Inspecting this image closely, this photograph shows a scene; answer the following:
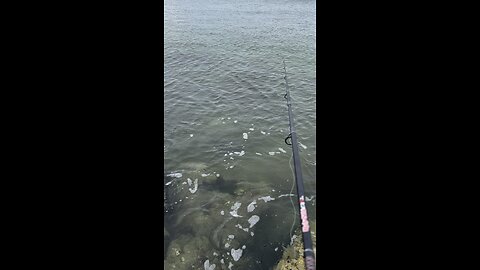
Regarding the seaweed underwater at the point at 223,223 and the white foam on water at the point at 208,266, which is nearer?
the white foam on water at the point at 208,266

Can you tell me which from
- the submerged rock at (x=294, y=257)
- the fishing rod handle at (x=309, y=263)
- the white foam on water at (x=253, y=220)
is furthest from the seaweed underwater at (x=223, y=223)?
the fishing rod handle at (x=309, y=263)

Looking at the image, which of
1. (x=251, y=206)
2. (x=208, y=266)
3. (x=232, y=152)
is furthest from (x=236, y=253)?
(x=232, y=152)

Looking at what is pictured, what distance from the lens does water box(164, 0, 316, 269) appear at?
592 centimetres

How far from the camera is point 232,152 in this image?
30.6 feet

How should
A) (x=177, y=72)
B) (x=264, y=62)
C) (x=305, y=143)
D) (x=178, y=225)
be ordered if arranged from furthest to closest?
(x=264, y=62) < (x=177, y=72) < (x=305, y=143) < (x=178, y=225)

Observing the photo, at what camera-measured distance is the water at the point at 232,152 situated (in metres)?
5.92

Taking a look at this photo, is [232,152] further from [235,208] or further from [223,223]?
[223,223]

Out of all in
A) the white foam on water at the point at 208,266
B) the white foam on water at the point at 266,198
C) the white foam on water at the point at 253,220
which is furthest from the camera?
the white foam on water at the point at 266,198

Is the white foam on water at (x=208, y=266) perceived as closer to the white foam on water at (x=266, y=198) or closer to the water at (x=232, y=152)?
the water at (x=232, y=152)

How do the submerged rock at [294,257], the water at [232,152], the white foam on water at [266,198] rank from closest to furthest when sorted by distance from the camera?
the submerged rock at [294,257] → the water at [232,152] → the white foam on water at [266,198]
